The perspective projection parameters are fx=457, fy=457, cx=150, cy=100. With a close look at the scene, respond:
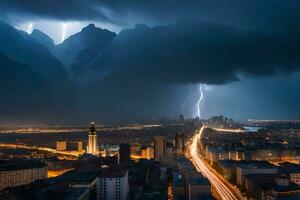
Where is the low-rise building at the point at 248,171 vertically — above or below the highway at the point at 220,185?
above

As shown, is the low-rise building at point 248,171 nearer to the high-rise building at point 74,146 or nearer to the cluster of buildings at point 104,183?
the cluster of buildings at point 104,183

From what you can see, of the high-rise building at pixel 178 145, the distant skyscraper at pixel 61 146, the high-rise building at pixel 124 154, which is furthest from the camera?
the distant skyscraper at pixel 61 146

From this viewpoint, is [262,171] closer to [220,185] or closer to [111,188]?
[220,185]

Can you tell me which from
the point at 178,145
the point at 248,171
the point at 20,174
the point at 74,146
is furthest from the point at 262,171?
the point at 74,146

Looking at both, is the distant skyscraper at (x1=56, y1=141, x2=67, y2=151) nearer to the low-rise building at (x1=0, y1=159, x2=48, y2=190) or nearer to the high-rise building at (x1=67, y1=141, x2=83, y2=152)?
the high-rise building at (x1=67, y1=141, x2=83, y2=152)

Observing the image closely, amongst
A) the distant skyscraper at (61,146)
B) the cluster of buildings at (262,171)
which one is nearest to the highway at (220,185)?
the cluster of buildings at (262,171)

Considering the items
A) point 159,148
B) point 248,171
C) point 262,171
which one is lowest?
point 262,171

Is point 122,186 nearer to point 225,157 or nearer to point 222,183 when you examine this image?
point 222,183

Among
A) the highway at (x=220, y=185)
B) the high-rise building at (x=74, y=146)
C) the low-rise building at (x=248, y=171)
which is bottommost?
the highway at (x=220, y=185)

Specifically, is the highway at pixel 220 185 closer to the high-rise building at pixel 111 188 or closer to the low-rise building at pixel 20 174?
the high-rise building at pixel 111 188

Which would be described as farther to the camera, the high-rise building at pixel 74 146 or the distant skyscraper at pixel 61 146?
the high-rise building at pixel 74 146

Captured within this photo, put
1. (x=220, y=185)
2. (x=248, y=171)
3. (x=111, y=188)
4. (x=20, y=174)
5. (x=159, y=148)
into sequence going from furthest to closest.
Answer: (x=159, y=148)
(x=248, y=171)
(x=20, y=174)
(x=220, y=185)
(x=111, y=188)

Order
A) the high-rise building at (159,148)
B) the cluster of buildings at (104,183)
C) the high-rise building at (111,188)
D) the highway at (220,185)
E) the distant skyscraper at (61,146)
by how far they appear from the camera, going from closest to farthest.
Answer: the cluster of buildings at (104,183) < the high-rise building at (111,188) < the highway at (220,185) < the high-rise building at (159,148) < the distant skyscraper at (61,146)
